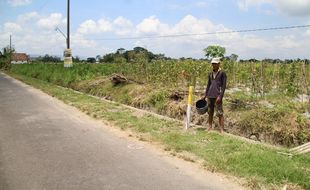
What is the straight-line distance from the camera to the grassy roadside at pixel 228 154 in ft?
20.6

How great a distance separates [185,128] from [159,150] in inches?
84.3

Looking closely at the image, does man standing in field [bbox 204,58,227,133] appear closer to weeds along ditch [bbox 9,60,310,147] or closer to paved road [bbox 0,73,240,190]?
weeds along ditch [bbox 9,60,310,147]

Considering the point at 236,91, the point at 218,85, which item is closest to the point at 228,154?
the point at 218,85

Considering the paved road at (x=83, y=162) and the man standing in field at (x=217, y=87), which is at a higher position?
the man standing in field at (x=217, y=87)

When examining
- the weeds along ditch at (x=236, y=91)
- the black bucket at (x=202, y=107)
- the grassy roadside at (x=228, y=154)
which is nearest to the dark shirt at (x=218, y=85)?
the black bucket at (x=202, y=107)

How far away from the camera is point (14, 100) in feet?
59.9

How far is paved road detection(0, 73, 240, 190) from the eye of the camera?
20.1ft

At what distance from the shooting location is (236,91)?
56.7 ft

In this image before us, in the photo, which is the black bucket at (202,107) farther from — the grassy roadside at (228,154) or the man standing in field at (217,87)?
the grassy roadside at (228,154)

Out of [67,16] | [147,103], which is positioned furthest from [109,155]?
[67,16]

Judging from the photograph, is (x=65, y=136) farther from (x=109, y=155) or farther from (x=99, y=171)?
(x=99, y=171)

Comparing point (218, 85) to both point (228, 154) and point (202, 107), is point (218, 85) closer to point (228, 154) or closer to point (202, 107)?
point (202, 107)

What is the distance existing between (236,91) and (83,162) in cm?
1105

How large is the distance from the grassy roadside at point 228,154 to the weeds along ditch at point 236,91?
4.47 ft
